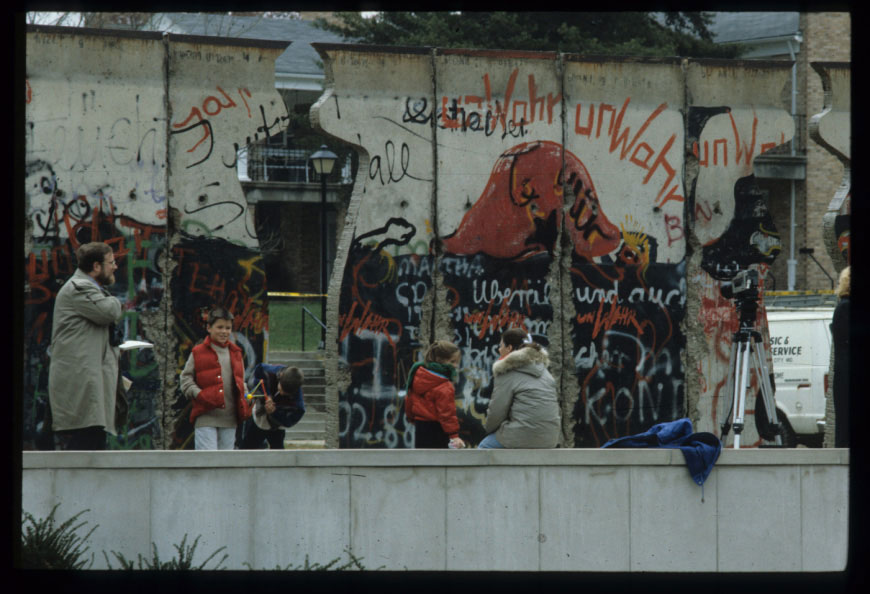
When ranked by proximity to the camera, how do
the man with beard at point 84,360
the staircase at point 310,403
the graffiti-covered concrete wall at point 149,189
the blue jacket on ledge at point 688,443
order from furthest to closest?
the staircase at point 310,403 < the graffiti-covered concrete wall at point 149,189 < the man with beard at point 84,360 < the blue jacket on ledge at point 688,443

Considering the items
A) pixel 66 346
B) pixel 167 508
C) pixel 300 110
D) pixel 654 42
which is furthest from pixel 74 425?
pixel 300 110

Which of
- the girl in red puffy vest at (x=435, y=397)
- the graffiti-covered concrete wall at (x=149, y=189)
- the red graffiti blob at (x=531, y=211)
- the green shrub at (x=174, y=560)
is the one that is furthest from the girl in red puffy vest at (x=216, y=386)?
the red graffiti blob at (x=531, y=211)

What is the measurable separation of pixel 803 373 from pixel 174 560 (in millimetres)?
10076

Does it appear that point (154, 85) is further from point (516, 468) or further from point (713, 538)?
point (713, 538)

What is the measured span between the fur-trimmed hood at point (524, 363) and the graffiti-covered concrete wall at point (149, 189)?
10.9 ft

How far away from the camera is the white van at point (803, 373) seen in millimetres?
14383

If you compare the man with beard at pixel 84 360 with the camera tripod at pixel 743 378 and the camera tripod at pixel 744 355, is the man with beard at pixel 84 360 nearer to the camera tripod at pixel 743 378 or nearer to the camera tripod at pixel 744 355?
the camera tripod at pixel 743 378

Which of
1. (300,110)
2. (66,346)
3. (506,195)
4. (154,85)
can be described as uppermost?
(300,110)

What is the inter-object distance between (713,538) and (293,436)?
8.71 metres

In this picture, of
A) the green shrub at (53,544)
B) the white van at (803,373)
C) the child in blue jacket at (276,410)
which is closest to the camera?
the green shrub at (53,544)

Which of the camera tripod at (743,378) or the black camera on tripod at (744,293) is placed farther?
the black camera on tripod at (744,293)

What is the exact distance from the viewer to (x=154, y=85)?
1025 cm

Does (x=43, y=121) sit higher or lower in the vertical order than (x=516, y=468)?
higher

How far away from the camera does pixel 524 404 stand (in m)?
7.83
